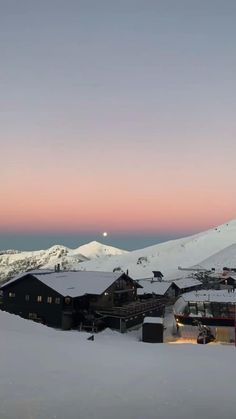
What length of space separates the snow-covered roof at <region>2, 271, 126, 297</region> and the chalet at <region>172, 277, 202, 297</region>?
87.5 ft

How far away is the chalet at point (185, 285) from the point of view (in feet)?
246

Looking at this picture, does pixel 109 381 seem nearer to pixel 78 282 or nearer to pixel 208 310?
pixel 208 310

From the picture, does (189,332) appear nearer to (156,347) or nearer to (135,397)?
(156,347)

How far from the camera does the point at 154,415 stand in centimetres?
834

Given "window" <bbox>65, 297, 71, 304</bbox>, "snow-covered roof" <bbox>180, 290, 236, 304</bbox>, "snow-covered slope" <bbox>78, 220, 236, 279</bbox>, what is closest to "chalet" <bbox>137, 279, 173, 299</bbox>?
"window" <bbox>65, 297, 71, 304</bbox>

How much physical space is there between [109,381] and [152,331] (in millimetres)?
25167

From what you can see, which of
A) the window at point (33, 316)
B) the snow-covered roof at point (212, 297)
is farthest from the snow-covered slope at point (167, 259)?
the snow-covered roof at point (212, 297)

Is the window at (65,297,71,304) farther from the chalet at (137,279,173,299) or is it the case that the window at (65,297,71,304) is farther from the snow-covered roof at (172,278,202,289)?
the snow-covered roof at (172,278,202,289)

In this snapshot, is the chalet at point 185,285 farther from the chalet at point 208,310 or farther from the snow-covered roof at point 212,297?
the chalet at point 208,310

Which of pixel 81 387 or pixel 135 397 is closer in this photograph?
pixel 135 397

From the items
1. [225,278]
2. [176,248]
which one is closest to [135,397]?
[225,278]

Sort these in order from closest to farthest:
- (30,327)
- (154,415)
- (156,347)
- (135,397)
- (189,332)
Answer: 1. (154,415)
2. (135,397)
3. (156,347)
4. (30,327)
5. (189,332)

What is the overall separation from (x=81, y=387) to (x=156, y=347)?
25.7ft

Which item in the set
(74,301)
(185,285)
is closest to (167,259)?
(185,285)
